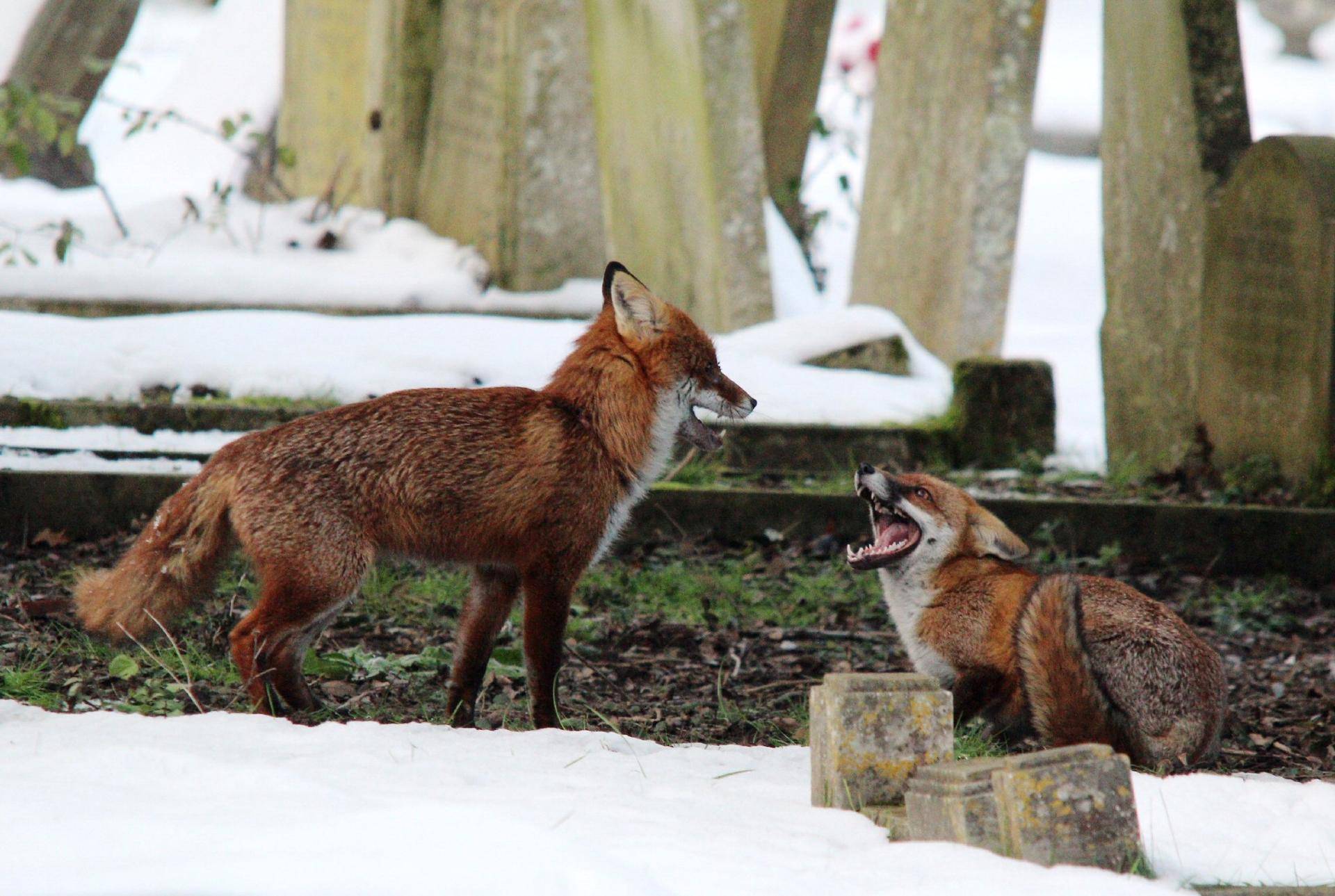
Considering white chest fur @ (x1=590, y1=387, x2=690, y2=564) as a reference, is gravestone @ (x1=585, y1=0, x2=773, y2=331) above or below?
above

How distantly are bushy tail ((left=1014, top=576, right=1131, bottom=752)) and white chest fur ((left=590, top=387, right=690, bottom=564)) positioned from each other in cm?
135

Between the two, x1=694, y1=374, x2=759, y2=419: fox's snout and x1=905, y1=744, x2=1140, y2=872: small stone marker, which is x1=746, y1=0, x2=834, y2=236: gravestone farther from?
x1=905, y1=744, x2=1140, y2=872: small stone marker

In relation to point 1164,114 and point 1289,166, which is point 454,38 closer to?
point 1164,114

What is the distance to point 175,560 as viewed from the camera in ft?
15.1

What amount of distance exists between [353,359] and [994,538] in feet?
13.3

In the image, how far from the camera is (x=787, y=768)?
165 inches

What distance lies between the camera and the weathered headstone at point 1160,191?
27.9ft

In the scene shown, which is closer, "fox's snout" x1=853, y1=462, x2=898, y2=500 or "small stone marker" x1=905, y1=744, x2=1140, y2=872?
"small stone marker" x1=905, y1=744, x2=1140, y2=872

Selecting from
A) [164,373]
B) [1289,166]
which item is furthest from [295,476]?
[1289,166]

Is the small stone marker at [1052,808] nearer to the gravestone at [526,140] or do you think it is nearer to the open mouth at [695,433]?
the open mouth at [695,433]

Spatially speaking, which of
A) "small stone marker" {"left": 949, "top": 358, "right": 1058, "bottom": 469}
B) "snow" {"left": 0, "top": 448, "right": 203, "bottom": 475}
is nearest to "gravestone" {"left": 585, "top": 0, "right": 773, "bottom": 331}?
"small stone marker" {"left": 949, "top": 358, "right": 1058, "bottom": 469}

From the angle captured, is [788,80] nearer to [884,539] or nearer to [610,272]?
[884,539]

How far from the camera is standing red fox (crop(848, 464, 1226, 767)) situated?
420 cm

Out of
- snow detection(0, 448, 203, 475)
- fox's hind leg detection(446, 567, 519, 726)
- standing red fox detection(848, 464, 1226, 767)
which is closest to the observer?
standing red fox detection(848, 464, 1226, 767)
